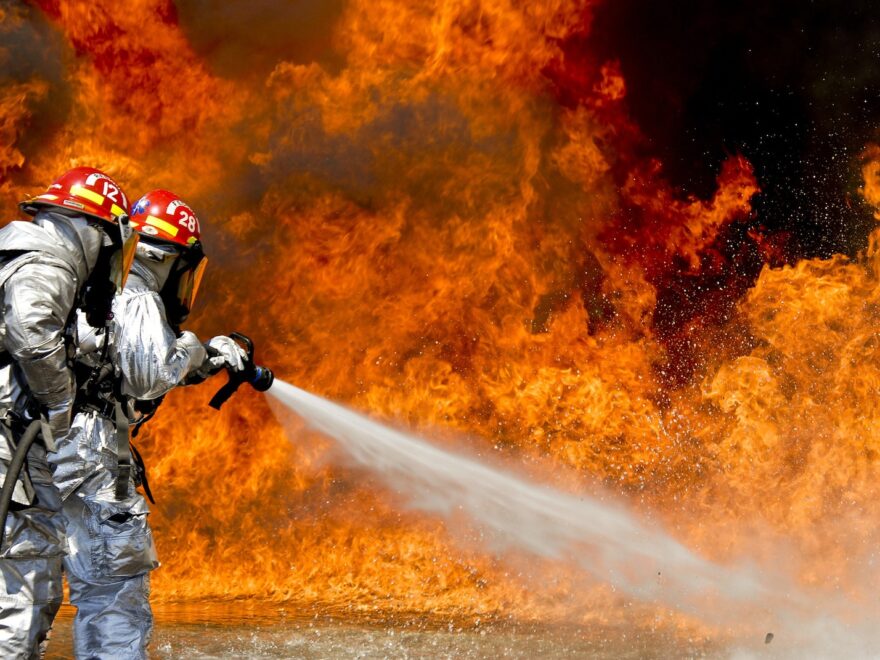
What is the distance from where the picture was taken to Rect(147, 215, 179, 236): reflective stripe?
420cm

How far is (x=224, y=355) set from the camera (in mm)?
4270

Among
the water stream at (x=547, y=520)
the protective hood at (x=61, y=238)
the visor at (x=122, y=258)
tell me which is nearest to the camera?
the protective hood at (x=61, y=238)

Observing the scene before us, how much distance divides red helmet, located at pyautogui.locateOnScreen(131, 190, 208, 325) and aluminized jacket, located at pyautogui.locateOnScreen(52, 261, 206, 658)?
20.4 inches

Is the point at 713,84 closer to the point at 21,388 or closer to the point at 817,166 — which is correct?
the point at 817,166

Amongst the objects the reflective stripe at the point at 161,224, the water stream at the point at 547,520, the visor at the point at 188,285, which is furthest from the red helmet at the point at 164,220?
the water stream at the point at 547,520

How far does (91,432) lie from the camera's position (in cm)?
378

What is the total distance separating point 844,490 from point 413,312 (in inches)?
167

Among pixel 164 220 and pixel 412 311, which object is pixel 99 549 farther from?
pixel 412 311

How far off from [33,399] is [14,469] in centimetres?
29

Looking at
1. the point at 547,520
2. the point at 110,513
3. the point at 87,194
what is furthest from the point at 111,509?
the point at 547,520

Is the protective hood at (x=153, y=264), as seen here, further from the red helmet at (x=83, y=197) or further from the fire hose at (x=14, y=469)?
the fire hose at (x=14, y=469)

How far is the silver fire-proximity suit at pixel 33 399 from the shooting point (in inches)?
130

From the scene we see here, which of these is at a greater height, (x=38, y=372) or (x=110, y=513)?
(x=38, y=372)

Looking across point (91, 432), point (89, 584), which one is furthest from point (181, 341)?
point (89, 584)
